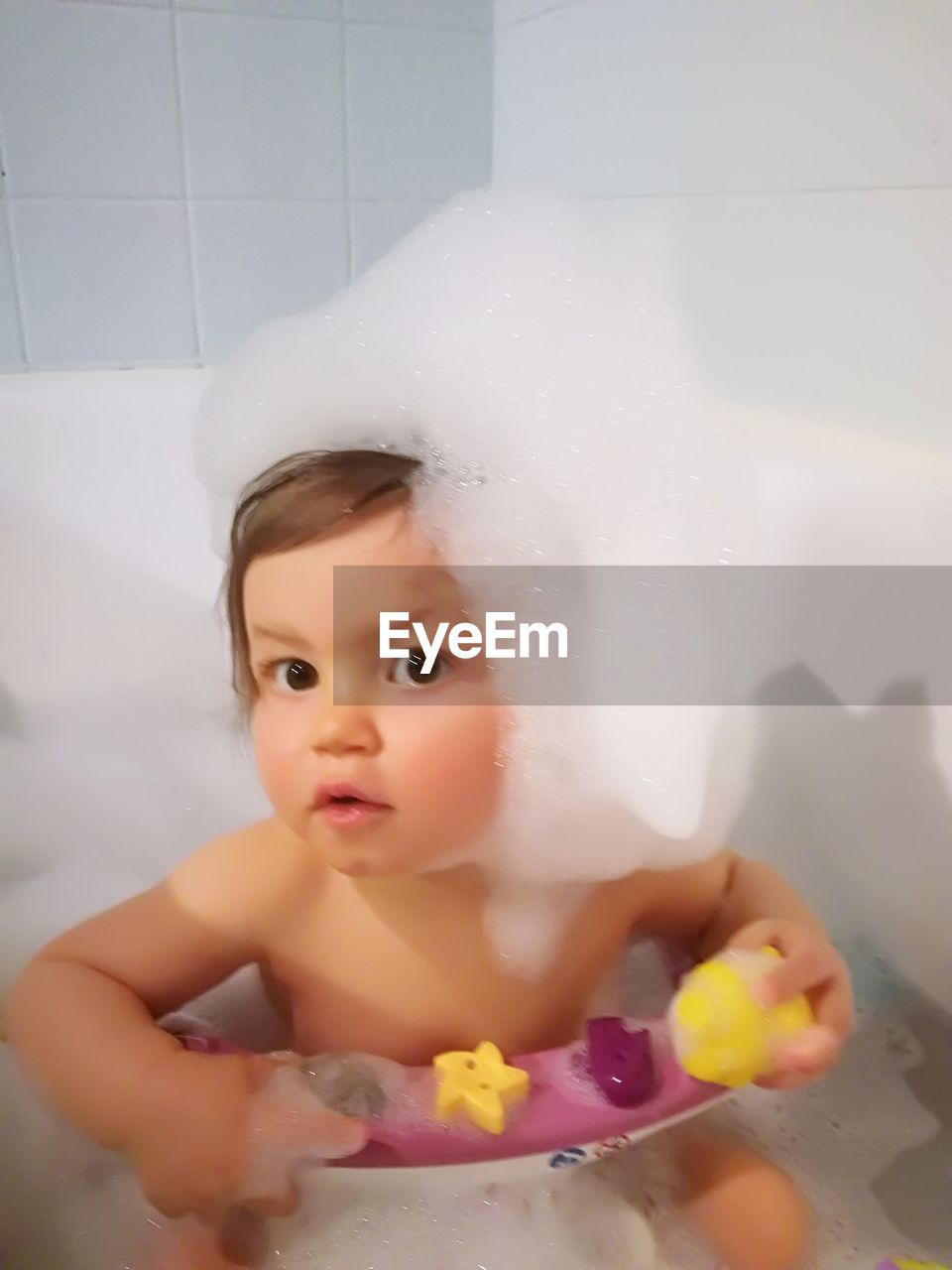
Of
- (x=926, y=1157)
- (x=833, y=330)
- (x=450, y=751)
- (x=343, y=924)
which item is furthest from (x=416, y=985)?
(x=833, y=330)

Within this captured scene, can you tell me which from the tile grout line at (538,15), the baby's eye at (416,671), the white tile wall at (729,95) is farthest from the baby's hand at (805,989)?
the tile grout line at (538,15)

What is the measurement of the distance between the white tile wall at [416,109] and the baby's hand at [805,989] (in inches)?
37.8

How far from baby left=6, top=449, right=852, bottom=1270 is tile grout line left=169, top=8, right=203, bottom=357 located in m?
0.70

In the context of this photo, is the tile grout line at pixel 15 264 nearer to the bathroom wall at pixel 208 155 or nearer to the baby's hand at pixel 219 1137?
the bathroom wall at pixel 208 155

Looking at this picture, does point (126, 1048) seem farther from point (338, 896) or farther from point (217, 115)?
point (217, 115)

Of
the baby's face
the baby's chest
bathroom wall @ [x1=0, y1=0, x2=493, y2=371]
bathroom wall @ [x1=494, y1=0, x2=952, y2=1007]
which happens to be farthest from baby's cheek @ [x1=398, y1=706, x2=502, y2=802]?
bathroom wall @ [x1=0, y1=0, x2=493, y2=371]

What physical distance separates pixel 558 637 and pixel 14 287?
0.83 metres

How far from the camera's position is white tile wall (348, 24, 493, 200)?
4.03 feet

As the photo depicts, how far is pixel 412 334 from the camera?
2.19 ft

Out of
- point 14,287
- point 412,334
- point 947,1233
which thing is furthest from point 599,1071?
point 14,287

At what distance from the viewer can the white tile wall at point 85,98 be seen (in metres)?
1.09

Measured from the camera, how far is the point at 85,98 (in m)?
1.12

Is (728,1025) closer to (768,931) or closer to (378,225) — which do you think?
(768,931)

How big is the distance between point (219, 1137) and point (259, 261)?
0.96 metres
